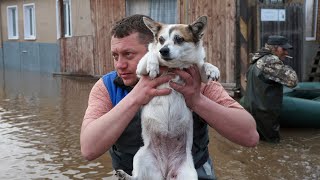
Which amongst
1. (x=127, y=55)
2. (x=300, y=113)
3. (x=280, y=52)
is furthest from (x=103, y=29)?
(x=127, y=55)

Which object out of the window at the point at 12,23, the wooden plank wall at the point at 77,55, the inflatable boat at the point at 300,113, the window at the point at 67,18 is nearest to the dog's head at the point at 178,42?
the inflatable boat at the point at 300,113

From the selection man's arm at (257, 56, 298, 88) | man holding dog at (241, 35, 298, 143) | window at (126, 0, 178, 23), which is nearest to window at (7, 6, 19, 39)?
window at (126, 0, 178, 23)

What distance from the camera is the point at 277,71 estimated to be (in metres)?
7.68

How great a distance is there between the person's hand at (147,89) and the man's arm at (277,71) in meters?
4.91

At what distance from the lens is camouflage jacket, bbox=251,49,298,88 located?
7586mm

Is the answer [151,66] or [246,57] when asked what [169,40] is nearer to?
[151,66]

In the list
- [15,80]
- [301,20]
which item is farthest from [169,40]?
[15,80]

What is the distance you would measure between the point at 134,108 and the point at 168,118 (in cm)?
34

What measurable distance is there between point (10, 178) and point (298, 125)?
5.30 meters

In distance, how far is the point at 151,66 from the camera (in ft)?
9.92

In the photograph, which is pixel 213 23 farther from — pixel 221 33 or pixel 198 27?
pixel 198 27

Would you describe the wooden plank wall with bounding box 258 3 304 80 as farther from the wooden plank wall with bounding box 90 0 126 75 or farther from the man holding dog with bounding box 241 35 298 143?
the wooden plank wall with bounding box 90 0 126 75

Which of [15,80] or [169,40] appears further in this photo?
[15,80]

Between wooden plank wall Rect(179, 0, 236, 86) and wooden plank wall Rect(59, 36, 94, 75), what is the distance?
5.87 meters
